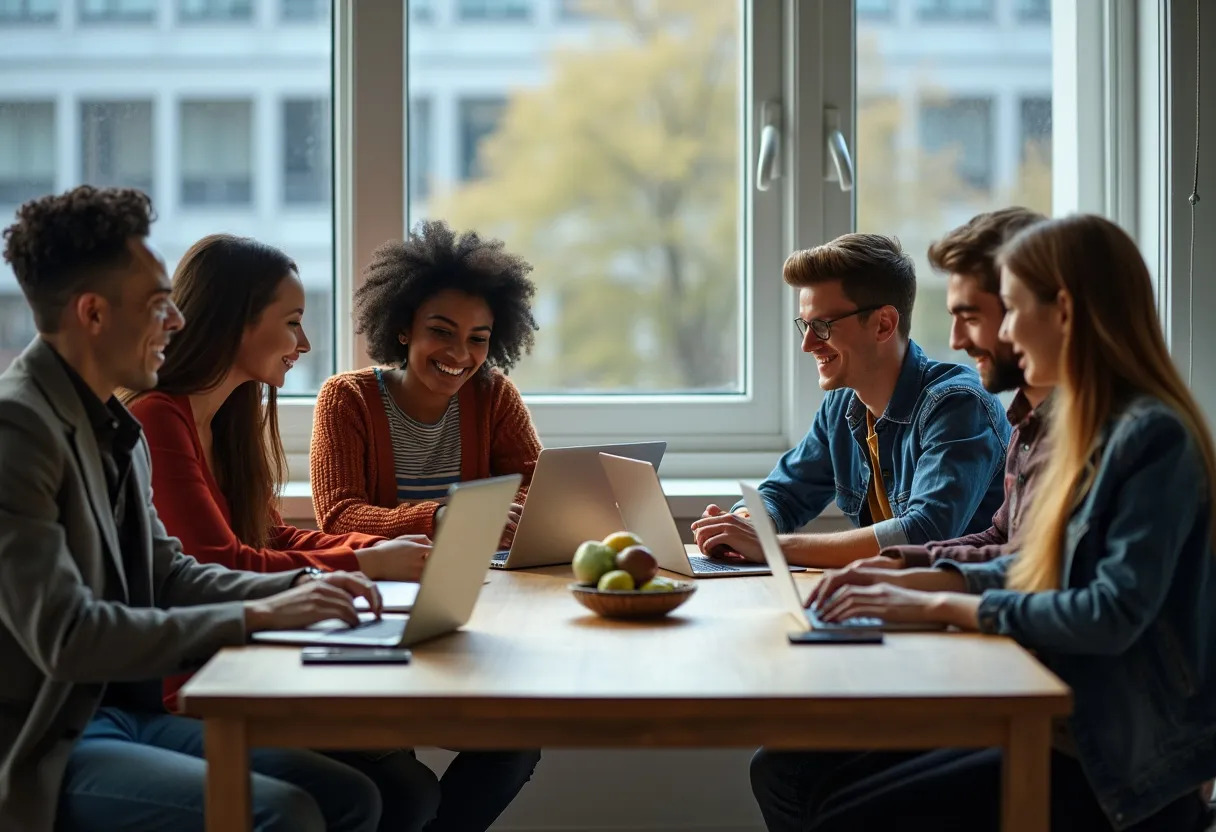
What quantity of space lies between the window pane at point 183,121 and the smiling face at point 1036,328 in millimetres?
1761

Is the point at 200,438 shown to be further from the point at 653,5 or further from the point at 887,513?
the point at 653,5

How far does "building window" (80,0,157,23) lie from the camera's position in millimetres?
3064

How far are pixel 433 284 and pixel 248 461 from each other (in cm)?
56

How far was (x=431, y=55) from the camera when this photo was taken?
3078 mm

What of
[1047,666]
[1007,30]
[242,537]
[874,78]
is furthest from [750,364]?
[1047,666]

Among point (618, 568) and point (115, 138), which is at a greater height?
point (115, 138)

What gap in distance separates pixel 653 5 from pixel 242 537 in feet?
5.17

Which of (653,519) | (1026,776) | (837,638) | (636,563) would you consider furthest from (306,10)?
(1026,776)

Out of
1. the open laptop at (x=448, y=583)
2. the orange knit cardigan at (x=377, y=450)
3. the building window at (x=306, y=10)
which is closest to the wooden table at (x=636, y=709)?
the open laptop at (x=448, y=583)

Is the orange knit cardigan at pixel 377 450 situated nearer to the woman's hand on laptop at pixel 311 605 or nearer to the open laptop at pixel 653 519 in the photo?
the open laptop at pixel 653 519

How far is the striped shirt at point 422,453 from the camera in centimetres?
256

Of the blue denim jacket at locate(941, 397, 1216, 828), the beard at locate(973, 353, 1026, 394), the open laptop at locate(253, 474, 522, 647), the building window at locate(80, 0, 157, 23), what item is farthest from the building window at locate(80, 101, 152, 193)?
the blue denim jacket at locate(941, 397, 1216, 828)

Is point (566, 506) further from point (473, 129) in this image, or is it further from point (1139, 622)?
point (473, 129)

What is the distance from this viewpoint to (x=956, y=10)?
313cm
